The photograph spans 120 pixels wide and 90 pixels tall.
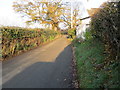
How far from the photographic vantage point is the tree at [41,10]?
2867 cm

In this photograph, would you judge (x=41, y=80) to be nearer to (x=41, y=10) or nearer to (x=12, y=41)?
(x=12, y=41)

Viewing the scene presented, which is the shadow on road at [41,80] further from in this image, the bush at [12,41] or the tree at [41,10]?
the tree at [41,10]

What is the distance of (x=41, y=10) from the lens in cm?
2969

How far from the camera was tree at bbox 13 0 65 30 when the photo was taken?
94.1 ft

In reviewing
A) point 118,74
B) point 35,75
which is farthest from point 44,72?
point 118,74

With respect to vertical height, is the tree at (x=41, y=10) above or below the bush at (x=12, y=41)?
above

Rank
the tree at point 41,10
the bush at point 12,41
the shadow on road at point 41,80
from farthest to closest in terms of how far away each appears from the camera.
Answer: the tree at point 41,10 → the bush at point 12,41 → the shadow on road at point 41,80

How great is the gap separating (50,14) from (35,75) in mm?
26572

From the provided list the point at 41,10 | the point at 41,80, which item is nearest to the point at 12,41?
the point at 41,80

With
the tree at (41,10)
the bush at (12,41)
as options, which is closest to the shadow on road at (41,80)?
the bush at (12,41)

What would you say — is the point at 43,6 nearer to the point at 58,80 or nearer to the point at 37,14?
the point at 37,14

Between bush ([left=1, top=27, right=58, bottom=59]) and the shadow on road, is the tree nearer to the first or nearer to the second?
bush ([left=1, top=27, right=58, bottom=59])

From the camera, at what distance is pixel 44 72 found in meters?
5.34

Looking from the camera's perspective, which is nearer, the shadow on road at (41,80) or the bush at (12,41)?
the shadow on road at (41,80)
